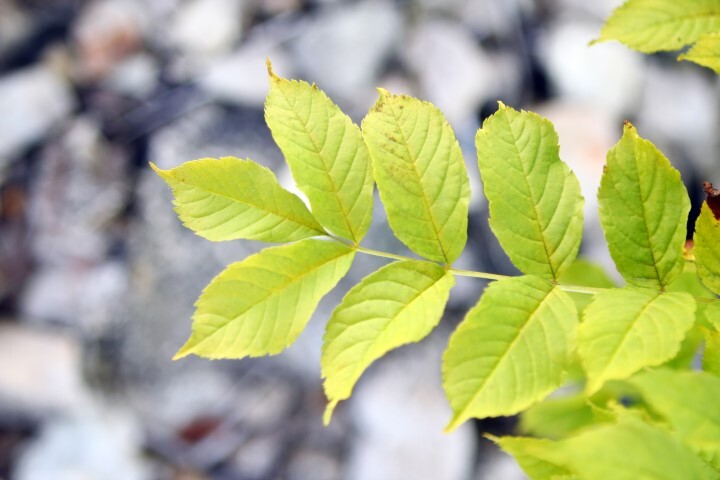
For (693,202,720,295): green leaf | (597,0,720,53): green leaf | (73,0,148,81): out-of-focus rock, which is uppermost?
(73,0,148,81): out-of-focus rock

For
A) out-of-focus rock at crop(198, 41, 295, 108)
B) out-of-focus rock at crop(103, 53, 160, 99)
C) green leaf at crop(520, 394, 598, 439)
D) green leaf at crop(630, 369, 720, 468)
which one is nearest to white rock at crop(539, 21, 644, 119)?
out-of-focus rock at crop(198, 41, 295, 108)

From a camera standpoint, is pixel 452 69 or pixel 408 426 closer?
pixel 408 426

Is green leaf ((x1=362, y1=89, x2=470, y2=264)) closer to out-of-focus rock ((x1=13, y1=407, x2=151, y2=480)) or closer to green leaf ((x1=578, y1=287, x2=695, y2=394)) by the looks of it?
green leaf ((x1=578, y1=287, x2=695, y2=394))

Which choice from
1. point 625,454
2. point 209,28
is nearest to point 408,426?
point 209,28

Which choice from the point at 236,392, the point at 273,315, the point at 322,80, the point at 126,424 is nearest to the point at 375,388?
the point at 236,392

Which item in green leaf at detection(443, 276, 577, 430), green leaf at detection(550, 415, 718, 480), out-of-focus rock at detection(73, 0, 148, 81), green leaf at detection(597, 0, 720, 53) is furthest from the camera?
out-of-focus rock at detection(73, 0, 148, 81)

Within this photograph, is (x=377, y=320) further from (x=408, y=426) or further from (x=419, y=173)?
(x=408, y=426)
